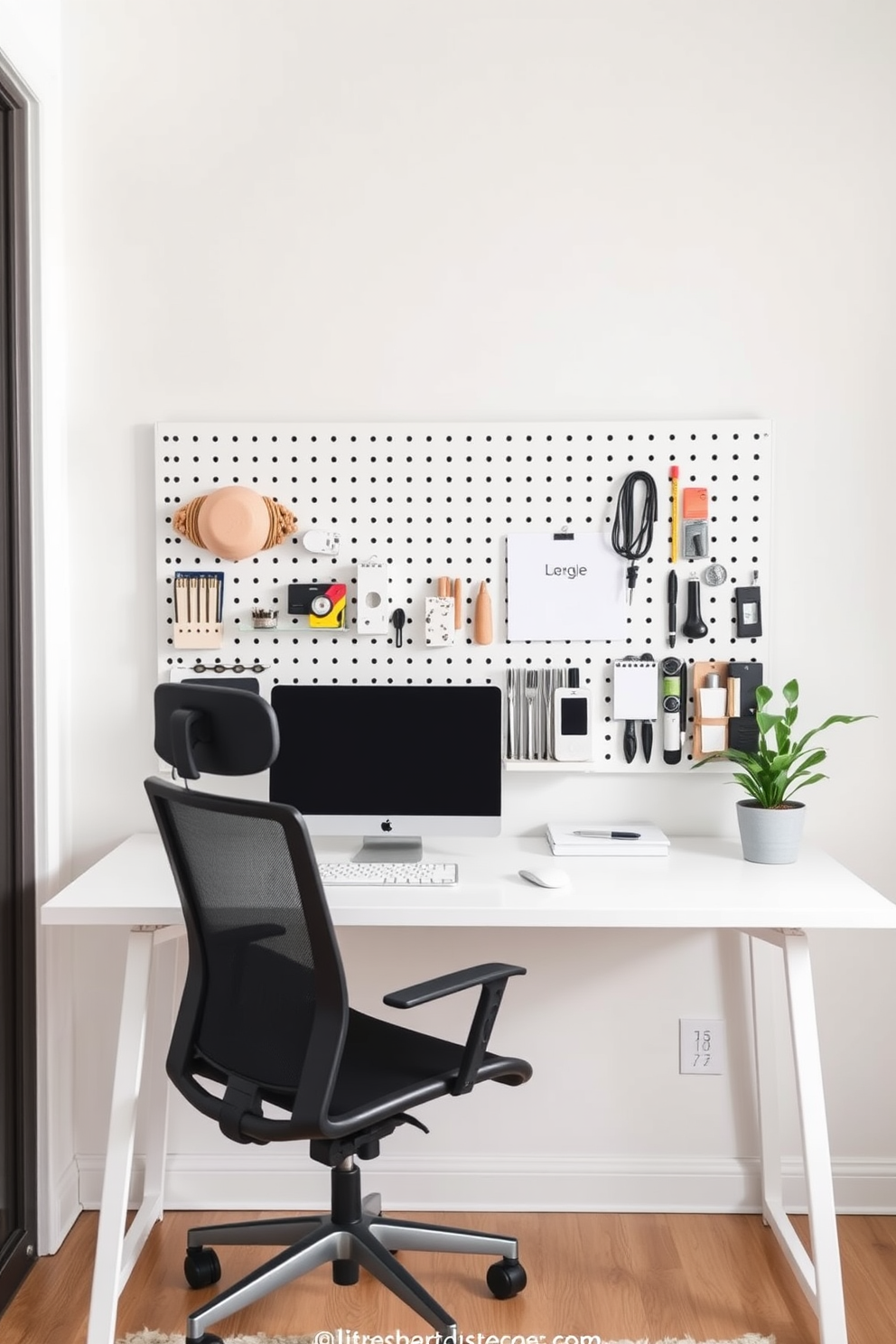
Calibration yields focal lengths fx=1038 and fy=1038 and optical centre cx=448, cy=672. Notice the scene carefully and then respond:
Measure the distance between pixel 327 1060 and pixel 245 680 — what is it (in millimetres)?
943

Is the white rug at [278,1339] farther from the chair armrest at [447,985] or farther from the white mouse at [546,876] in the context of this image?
the white mouse at [546,876]

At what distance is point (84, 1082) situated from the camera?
2.41m

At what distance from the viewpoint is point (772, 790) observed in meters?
2.15

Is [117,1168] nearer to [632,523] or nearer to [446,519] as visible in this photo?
[446,519]

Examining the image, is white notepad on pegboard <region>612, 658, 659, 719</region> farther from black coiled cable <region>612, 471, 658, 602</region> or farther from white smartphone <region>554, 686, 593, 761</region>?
black coiled cable <region>612, 471, 658, 602</region>

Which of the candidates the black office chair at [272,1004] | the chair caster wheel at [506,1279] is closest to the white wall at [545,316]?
the chair caster wheel at [506,1279]

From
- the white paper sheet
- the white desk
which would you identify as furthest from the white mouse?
the white paper sheet

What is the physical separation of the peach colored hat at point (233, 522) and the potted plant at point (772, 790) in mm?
1109

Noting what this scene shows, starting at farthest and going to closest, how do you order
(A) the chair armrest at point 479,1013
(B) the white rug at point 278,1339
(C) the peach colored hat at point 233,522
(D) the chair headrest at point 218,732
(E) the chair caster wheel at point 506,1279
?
1. (C) the peach colored hat at point 233,522
2. (E) the chair caster wheel at point 506,1279
3. (B) the white rug at point 278,1339
4. (A) the chair armrest at point 479,1013
5. (D) the chair headrest at point 218,732

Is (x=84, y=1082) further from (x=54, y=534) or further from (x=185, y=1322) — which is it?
(x=54, y=534)

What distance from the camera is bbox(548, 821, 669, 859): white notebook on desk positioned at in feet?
7.09

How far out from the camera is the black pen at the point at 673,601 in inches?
92.0

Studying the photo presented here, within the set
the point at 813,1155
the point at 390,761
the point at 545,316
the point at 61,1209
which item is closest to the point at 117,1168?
the point at 61,1209

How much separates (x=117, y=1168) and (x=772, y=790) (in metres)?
1.43
